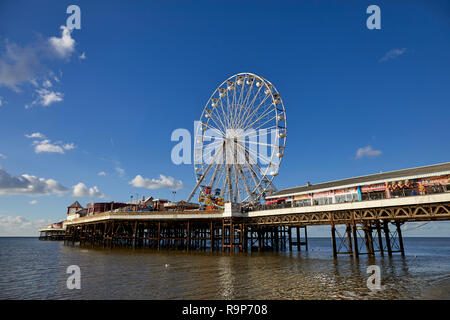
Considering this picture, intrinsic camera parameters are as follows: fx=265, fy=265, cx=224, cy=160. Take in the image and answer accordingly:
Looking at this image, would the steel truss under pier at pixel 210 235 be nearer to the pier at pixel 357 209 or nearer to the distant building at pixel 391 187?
the pier at pixel 357 209

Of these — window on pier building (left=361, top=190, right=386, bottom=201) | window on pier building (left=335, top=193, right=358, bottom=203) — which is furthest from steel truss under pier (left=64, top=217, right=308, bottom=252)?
window on pier building (left=361, top=190, right=386, bottom=201)

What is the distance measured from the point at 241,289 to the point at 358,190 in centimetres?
2337

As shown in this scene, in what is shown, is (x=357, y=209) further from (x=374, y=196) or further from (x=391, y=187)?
(x=391, y=187)

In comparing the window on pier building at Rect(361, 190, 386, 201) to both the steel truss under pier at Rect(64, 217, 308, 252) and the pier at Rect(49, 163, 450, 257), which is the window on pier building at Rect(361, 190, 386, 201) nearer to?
the pier at Rect(49, 163, 450, 257)

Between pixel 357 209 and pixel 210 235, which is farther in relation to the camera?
pixel 210 235

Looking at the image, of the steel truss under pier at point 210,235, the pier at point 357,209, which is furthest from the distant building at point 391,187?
the steel truss under pier at point 210,235

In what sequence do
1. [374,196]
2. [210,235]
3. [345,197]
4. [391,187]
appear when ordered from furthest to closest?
[210,235]
[345,197]
[391,187]
[374,196]

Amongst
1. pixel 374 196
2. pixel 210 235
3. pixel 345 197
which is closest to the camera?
pixel 374 196

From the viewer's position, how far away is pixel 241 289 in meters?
15.7

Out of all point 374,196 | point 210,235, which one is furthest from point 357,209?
point 210,235

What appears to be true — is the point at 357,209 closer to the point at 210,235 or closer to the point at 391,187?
the point at 391,187

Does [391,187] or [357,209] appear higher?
[391,187]

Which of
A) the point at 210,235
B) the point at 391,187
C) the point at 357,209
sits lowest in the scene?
the point at 210,235
